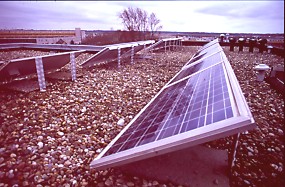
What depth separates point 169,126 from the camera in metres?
3.51

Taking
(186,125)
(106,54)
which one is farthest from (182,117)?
(106,54)

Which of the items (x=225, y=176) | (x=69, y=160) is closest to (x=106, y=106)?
(x=69, y=160)

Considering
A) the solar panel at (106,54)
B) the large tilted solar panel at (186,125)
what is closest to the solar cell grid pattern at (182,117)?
the large tilted solar panel at (186,125)

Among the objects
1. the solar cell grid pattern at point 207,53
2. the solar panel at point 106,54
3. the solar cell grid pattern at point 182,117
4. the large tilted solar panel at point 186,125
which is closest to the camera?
the large tilted solar panel at point 186,125

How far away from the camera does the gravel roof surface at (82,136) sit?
3844 millimetres

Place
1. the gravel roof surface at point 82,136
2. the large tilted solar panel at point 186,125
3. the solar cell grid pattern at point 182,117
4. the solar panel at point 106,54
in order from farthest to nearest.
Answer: the solar panel at point 106,54 < the gravel roof surface at point 82,136 < the solar cell grid pattern at point 182,117 < the large tilted solar panel at point 186,125

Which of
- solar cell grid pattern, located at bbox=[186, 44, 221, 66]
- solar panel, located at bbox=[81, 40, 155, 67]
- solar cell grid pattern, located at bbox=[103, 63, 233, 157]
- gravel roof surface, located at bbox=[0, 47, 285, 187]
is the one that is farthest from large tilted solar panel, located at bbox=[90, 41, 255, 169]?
solar panel, located at bbox=[81, 40, 155, 67]

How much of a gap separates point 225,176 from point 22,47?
2830 cm

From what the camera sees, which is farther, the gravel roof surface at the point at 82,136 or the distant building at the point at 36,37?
the distant building at the point at 36,37

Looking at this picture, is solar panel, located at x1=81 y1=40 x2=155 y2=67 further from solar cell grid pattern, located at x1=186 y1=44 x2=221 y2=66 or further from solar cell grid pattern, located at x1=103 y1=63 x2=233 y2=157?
solar cell grid pattern, located at x1=103 y1=63 x2=233 y2=157

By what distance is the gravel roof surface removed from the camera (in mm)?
3844

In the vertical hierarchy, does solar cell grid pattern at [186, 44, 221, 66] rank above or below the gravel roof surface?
above

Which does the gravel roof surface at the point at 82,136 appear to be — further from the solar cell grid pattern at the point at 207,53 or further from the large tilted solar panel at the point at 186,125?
the solar cell grid pattern at the point at 207,53

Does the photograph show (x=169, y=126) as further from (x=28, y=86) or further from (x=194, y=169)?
(x=28, y=86)
